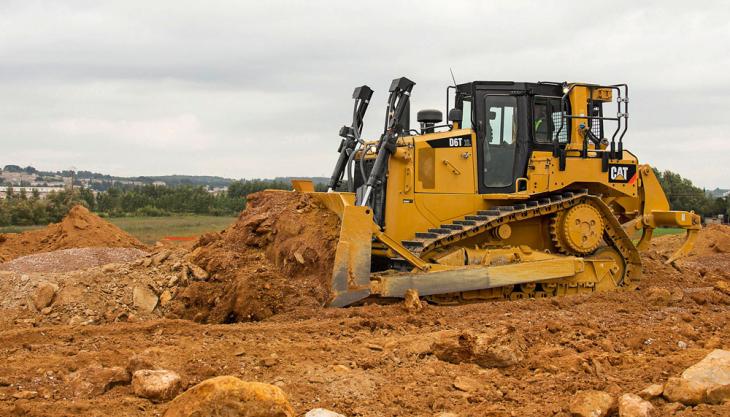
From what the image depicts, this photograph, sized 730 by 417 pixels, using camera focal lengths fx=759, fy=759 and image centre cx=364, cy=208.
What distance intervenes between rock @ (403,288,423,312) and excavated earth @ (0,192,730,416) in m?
0.09

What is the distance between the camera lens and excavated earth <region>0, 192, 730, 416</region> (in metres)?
6.30

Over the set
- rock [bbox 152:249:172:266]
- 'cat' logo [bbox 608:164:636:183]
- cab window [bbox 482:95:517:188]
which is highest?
cab window [bbox 482:95:517:188]

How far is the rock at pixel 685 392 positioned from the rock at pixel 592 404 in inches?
18.4

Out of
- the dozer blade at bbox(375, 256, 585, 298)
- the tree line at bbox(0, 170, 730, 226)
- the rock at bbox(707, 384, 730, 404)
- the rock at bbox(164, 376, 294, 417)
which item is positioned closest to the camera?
the rock at bbox(164, 376, 294, 417)

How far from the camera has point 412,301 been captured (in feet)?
32.1

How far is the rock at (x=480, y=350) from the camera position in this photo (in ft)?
23.9

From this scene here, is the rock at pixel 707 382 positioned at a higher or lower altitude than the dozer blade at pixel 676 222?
lower

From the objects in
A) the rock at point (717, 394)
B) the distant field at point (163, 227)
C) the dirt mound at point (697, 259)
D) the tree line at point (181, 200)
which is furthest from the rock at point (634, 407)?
the tree line at point (181, 200)

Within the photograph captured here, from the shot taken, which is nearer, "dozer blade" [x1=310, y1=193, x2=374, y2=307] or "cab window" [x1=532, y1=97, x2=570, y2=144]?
"dozer blade" [x1=310, y1=193, x2=374, y2=307]

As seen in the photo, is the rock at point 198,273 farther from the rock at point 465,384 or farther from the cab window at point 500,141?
the rock at point 465,384

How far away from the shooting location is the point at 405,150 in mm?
11008

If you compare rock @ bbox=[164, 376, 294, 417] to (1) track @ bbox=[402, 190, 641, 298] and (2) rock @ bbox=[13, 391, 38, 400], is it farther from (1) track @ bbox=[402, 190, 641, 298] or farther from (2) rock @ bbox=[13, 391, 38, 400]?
(1) track @ bbox=[402, 190, 641, 298]

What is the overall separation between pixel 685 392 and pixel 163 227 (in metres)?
24.5

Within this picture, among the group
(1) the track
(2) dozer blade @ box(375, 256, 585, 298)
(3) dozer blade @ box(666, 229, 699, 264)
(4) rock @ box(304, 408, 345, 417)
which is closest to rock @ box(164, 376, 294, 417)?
(4) rock @ box(304, 408, 345, 417)
